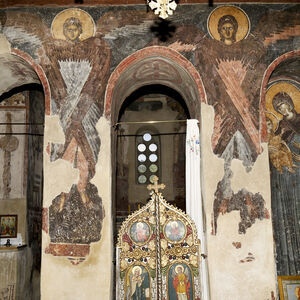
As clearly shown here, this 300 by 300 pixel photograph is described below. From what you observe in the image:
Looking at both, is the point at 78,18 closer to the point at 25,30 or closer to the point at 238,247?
the point at 25,30

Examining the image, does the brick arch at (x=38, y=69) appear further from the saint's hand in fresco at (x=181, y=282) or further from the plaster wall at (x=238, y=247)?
the saint's hand in fresco at (x=181, y=282)

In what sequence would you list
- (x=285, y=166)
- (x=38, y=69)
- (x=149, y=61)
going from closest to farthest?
(x=38, y=69) → (x=149, y=61) → (x=285, y=166)

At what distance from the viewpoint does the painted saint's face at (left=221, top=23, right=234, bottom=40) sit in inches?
361

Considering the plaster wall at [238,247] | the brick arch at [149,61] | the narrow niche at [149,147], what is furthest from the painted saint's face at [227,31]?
the narrow niche at [149,147]

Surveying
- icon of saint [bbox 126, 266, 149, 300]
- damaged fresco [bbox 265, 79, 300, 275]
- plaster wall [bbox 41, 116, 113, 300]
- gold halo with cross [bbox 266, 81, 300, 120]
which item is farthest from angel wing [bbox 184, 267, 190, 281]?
gold halo with cross [bbox 266, 81, 300, 120]

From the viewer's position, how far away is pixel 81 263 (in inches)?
324

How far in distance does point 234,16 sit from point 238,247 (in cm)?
497

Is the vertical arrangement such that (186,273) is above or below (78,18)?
below

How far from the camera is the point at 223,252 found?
323 inches

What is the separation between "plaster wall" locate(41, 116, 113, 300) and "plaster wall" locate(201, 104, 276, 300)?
78.5 inches

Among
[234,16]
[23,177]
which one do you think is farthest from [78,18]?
[23,177]

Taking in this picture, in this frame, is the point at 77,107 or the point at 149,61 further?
the point at 149,61

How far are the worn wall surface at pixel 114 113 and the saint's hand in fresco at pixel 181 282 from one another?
20.4 inches

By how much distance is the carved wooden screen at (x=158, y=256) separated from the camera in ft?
26.2
